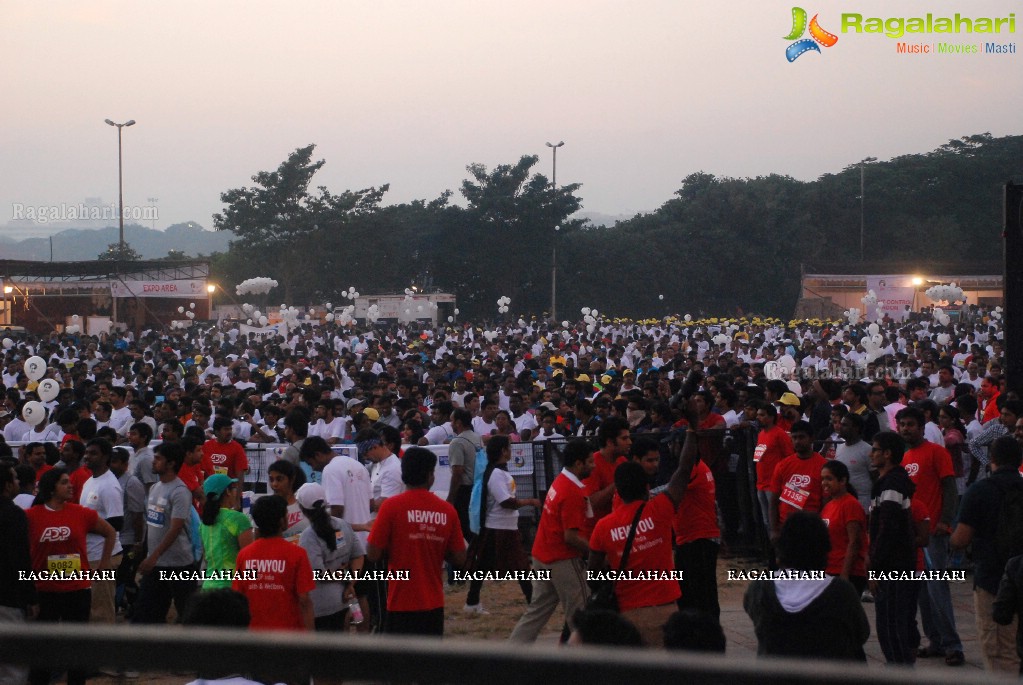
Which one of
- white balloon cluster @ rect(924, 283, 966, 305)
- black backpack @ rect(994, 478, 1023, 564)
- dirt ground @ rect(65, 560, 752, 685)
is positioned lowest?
dirt ground @ rect(65, 560, 752, 685)

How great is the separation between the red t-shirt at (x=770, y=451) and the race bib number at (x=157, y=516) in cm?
420

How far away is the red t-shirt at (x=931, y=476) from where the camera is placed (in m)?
7.19

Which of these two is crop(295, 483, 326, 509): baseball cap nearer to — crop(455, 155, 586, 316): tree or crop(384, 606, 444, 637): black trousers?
crop(384, 606, 444, 637): black trousers

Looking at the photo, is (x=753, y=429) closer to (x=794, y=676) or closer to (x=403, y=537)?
(x=403, y=537)

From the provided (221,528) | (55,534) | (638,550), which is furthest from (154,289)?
(638,550)

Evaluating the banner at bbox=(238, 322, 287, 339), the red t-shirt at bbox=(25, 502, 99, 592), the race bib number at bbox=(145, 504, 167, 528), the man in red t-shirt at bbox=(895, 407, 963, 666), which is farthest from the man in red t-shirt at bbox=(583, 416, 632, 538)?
the banner at bbox=(238, 322, 287, 339)

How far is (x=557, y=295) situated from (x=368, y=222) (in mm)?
9992

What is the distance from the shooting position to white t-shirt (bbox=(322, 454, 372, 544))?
7.39 meters

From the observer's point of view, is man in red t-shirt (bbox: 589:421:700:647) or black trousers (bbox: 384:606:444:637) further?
black trousers (bbox: 384:606:444:637)

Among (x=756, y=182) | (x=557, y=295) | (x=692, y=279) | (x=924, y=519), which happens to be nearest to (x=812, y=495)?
(x=924, y=519)

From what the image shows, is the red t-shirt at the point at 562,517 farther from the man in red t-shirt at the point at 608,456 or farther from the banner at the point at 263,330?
the banner at the point at 263,330

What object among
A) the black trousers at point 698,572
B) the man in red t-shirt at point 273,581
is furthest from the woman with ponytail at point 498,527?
the man in red t-shirt at point 273,581

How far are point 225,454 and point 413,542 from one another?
150 inches

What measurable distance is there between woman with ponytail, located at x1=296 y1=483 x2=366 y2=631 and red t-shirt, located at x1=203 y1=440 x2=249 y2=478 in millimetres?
3173
